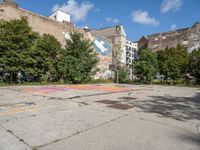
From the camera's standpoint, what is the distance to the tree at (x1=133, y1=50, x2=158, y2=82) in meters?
27.1

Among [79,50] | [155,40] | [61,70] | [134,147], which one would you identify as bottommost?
[134,147]

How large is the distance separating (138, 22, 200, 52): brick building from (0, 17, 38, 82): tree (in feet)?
136

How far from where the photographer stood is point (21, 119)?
15.6ft

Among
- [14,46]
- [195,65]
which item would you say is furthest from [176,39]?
[14,46]

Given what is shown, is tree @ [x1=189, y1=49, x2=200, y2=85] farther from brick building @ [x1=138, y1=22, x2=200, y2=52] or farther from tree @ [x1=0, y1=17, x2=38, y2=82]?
brick building @ [x1=138, y1=22, x2=200, y2=52]

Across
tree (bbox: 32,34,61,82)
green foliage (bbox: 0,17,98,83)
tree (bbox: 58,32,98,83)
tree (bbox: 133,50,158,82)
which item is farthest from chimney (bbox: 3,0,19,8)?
tree (bbox: 133,50,158,82)

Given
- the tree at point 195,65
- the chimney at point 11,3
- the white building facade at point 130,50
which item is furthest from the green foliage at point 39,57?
the white building facade at point 130,50

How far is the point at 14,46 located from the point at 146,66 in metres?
18.3

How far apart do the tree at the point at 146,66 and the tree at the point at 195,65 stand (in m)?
4.94

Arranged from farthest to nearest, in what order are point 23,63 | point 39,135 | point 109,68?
1. point 109,68
2. point 23,63
3. point 39,135

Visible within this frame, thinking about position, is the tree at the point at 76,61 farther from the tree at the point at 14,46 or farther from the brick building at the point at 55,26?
the brick building at the point at 55,26

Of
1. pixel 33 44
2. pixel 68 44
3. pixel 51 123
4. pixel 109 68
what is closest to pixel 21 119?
pixel 51 123

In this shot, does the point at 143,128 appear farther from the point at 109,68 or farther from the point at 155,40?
the point at 155,40

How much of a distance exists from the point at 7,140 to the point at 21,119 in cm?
150
